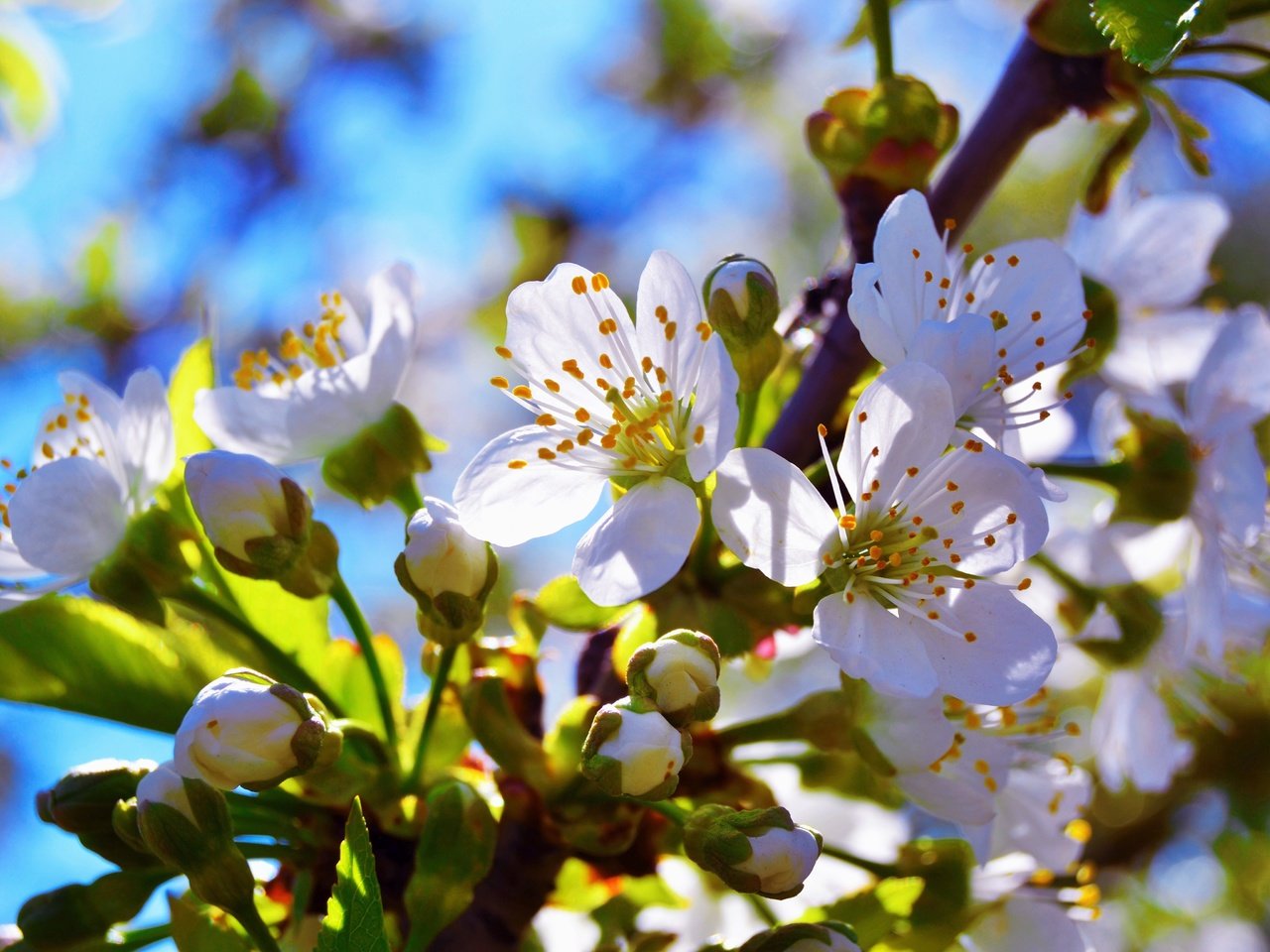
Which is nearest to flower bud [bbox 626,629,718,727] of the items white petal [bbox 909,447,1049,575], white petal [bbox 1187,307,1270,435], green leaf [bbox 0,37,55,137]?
white petal [bbox 909,447,1049,575]

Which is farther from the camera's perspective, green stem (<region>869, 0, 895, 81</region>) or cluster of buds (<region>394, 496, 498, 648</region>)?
green stem (<region>869, 0, 895, 81</region>)

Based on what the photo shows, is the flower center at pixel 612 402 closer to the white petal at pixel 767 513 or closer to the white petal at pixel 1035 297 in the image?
the white petal at pixel 767 513

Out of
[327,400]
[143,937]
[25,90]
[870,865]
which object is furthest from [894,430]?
[25,90]

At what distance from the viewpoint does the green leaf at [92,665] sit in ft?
3.37

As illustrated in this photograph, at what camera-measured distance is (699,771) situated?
109cm

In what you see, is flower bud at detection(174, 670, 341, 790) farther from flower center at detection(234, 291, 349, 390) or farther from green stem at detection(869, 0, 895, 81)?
green stem at detection(869, 0, 895, 81)

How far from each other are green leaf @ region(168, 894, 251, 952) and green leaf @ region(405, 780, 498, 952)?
0.13 m

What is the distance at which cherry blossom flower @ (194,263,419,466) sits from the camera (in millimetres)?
1111

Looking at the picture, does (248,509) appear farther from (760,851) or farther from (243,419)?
(760,851)

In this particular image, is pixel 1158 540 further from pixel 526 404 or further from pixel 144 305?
pixel 144 305

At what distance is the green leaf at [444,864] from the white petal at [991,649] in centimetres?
37

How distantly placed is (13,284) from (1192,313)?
263 cm

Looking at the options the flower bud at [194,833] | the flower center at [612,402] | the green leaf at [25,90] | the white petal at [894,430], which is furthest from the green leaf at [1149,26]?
the green leaf at [25,90]

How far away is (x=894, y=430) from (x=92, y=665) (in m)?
0.68
